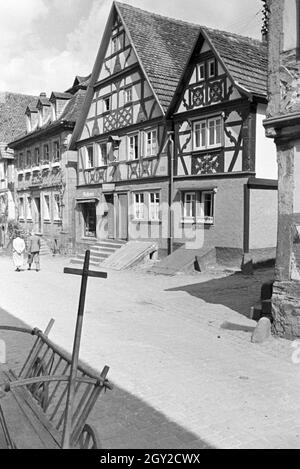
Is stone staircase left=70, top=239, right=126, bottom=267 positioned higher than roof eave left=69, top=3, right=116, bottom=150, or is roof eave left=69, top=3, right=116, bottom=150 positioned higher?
roof eave left=69, top=3, right=116, bottom=150

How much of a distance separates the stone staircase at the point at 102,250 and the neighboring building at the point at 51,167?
14.6 ft

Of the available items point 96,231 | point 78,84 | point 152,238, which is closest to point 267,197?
point 152,238

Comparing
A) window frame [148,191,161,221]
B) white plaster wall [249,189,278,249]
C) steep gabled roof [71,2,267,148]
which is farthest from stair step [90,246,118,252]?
white plaster wall [249,189,278,249]

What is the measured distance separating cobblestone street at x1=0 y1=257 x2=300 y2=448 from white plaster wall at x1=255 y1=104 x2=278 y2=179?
496 centimetres

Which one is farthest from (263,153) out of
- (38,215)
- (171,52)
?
(38,215)

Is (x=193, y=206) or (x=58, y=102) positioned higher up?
(x=58, y=102)

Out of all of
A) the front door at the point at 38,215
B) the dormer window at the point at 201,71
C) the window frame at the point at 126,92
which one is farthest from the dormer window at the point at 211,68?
the front door at the point at 38,215

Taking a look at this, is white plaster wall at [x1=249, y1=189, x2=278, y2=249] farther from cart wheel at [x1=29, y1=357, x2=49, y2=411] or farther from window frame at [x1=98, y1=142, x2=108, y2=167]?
cart wheel at [x1=29, y1=357, x2=49, y2=411]

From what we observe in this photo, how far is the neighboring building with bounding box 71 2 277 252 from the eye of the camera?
53.3ft

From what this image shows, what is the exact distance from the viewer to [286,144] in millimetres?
7680

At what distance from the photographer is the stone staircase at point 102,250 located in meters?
20.8

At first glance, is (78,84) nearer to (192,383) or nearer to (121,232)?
(121,232)

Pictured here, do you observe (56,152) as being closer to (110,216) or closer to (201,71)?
(110,216)

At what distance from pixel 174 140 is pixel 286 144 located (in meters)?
11.5
